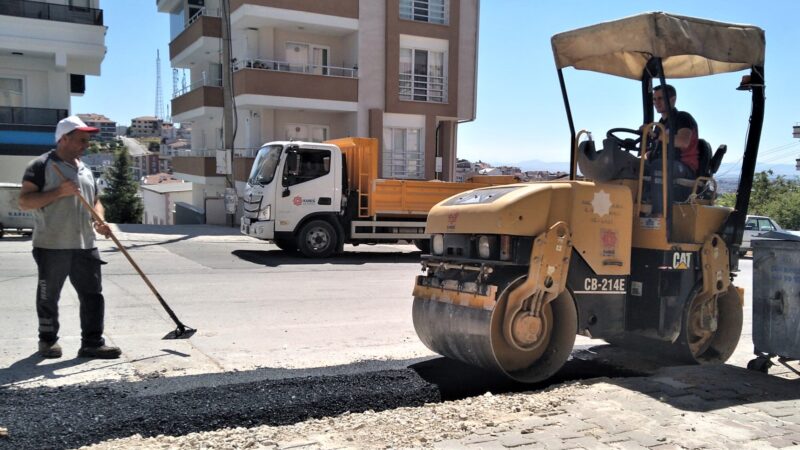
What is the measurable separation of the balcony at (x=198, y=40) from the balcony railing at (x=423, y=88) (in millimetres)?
7613

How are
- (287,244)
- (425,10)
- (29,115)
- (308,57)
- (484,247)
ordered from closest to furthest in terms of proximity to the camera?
(484,247)
(287,244)
(29,115)
(308,57)
(425,10)

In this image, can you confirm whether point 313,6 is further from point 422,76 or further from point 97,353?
point 97,353

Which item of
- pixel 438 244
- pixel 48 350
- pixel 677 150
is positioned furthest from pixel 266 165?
pixel 677 150

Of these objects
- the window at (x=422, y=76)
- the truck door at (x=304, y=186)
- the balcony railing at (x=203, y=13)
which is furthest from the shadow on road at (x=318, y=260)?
the balcony railing at (x=203, y=13)

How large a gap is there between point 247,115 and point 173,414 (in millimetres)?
22435

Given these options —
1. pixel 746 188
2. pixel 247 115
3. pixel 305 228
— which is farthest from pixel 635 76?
pixel 247 115

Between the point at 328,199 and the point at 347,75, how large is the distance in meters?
11.6

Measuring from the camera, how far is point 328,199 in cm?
1595

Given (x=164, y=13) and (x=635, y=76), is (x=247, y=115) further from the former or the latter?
(x=635, y=76)

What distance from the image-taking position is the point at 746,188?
605cm

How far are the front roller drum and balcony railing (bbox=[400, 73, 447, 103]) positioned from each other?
21.8m

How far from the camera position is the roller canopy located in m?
5.51

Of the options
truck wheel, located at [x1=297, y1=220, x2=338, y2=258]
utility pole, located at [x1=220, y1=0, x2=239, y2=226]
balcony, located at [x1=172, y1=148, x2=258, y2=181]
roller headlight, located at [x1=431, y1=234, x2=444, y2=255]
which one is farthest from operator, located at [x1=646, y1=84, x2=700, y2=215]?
utility pole, located at [x1=220, y1=0, x2=239, y2=226]

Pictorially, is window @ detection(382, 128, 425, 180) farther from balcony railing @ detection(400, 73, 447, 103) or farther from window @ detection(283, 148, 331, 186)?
window @ detection(283, 148, 331, 186)
